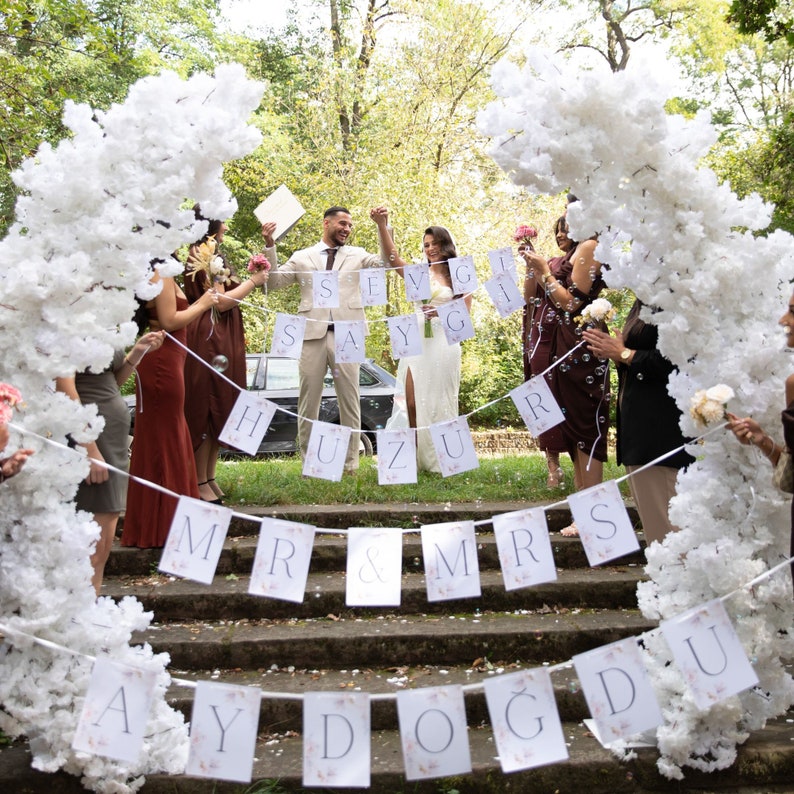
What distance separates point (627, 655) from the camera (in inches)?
118

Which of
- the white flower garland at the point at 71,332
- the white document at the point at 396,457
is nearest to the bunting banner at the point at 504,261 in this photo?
the white document at the point at 396,457

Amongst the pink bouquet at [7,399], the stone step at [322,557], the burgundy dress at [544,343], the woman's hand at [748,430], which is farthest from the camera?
the burgundy dress at [544,343]

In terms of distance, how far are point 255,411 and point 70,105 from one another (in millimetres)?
1861

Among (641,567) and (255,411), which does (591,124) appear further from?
(641,567)

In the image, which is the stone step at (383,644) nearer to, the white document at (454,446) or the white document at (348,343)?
the white document at (454,446)

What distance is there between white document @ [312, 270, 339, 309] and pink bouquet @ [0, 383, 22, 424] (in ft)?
10.1

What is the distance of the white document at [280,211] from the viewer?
592 cm

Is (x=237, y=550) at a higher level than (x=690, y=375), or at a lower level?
higher

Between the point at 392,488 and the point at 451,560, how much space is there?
3.04m

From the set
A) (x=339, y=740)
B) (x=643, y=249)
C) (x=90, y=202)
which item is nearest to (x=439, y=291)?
(x=643, y=249)

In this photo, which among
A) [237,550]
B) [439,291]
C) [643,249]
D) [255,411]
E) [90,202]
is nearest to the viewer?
[90,202]

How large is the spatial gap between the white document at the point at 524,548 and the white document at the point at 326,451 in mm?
1273

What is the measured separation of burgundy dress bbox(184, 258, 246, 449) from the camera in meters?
6.16

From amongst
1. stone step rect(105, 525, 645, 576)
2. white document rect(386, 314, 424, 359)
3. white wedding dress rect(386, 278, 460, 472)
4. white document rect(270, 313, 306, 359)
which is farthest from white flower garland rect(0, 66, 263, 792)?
white wedding dress rect(386, 278, 460, 472)
